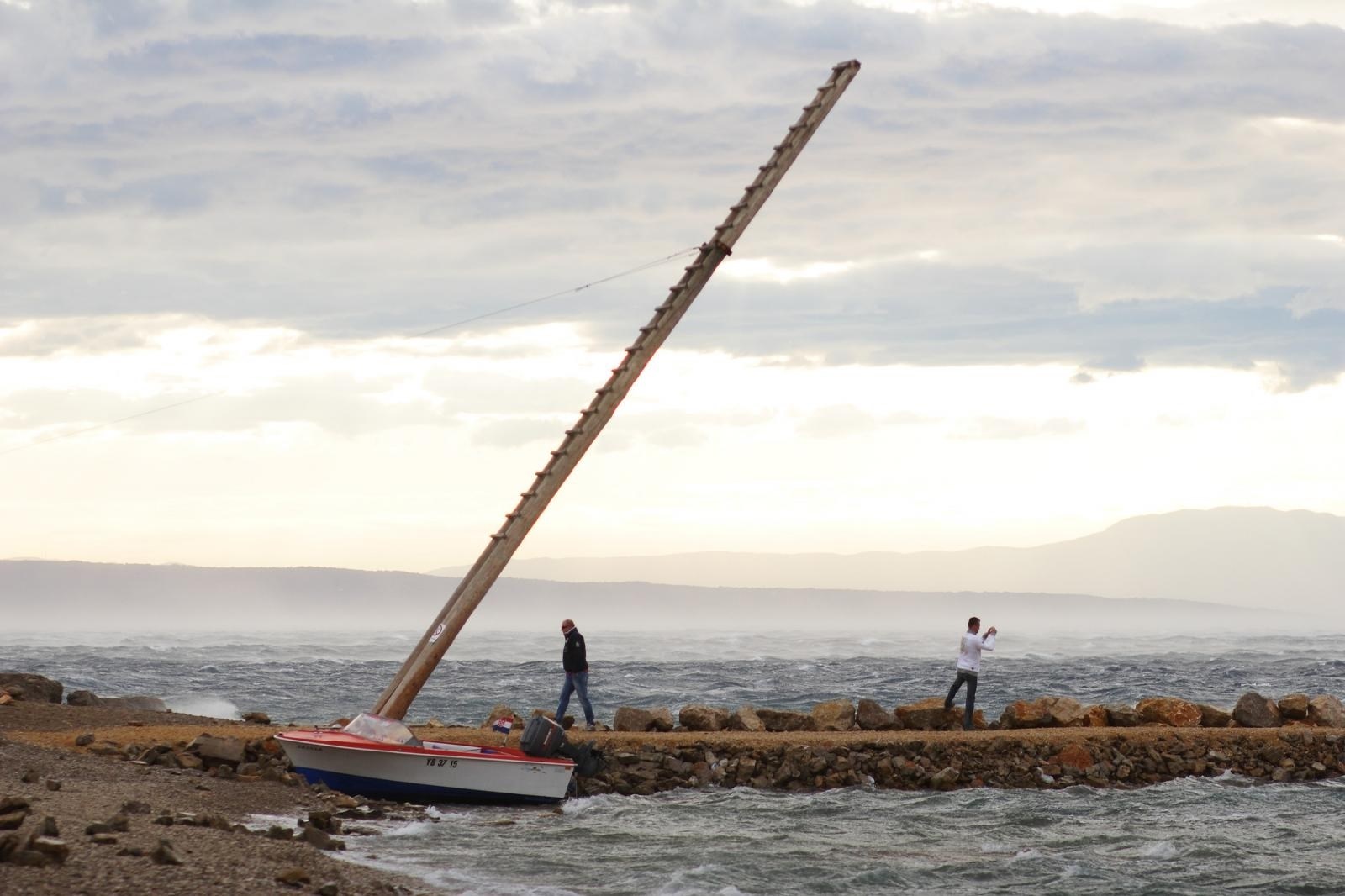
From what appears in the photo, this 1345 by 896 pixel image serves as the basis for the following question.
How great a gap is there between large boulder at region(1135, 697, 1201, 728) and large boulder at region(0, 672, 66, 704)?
738 inches

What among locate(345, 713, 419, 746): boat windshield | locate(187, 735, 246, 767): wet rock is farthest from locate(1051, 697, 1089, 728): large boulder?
locate(187, 735, 246, 767): wet rock

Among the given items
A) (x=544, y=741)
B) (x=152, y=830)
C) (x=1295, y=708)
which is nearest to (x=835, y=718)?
(x=544, y=741)

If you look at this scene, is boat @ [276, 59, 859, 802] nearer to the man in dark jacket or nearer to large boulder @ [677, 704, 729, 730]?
the man in dark jacket

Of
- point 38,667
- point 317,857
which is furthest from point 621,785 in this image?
point 38,667

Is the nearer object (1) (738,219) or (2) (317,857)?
(2) (317,857)

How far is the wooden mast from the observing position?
17.7 metres

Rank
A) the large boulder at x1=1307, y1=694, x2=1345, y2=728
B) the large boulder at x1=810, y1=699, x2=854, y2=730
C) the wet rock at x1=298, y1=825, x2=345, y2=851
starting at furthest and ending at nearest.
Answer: the large boulder at x1=1307, y1=694, x2=1345, y2=728, the large boulder at x1=810, y1=699, x2=854, y2=730, the wet rock at x1=298, y1=825, x2=345, y2=851

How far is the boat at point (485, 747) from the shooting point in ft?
58.3

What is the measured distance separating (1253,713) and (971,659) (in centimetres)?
580

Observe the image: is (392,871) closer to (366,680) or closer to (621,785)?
(621,785)

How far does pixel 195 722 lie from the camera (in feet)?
76.7

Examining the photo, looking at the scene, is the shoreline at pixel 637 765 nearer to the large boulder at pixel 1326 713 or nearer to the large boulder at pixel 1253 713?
the large boulder at pixel 1253 713

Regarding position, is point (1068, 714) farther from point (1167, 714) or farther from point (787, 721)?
point (787, 721)

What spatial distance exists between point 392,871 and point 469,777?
4206 mm
